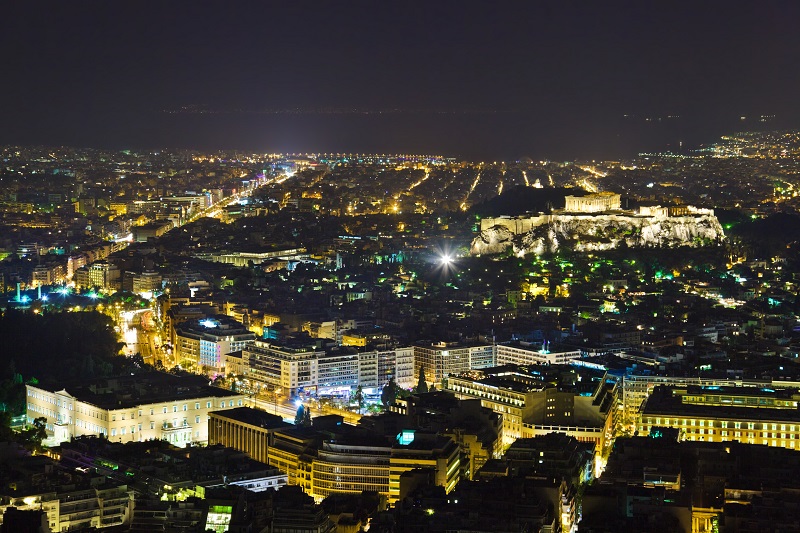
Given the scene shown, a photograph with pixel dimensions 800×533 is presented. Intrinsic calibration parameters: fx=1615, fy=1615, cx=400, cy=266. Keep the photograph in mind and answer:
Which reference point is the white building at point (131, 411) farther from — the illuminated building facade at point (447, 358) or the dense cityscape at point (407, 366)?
the illuminated building facade at point (447, 358)

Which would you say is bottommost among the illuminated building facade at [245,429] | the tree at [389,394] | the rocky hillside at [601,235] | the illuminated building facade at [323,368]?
the illuminated building facade at [245,429]

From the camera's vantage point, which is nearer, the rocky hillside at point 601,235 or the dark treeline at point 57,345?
the dark treeline at point 57,345

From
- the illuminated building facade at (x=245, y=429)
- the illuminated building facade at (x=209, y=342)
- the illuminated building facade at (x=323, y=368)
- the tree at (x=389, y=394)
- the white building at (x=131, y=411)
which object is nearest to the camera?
the illuminated building facade at (x=245, y=429)

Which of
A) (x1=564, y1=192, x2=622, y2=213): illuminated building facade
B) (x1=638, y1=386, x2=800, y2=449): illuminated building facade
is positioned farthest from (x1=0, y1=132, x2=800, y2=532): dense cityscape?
(x1=564, y1=192, x2=622, y2=213): illuminated building facade

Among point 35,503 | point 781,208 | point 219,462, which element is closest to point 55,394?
point 219,462

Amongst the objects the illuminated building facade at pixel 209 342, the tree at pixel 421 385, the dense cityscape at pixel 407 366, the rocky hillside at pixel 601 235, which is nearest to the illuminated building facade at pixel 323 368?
the dense cityscape at pixel 407 366

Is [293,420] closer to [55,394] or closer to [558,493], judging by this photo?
[55,394]
